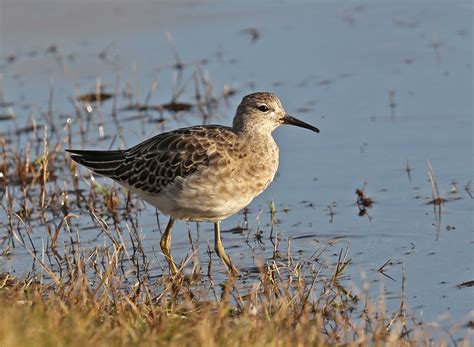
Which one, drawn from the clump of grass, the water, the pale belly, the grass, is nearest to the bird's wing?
the pale belly

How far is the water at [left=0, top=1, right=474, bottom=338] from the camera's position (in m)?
9.31

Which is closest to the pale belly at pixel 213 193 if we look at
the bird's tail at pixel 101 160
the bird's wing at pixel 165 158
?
the bird's wing at pixel 165 158

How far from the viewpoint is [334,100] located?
1304cm

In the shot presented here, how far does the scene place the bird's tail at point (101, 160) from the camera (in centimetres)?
967

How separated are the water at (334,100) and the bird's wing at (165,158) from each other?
674mm

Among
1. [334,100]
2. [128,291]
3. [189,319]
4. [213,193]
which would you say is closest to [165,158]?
[213,193]

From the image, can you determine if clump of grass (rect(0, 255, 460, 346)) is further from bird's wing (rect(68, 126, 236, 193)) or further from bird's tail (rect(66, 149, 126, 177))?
bird's tail (rect(66, 149, 126, 177))

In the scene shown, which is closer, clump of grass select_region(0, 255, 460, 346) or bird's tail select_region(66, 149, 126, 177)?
clump of grass select_region(0, 255, 460, 346)

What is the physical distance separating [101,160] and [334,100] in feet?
13.5

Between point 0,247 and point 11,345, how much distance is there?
4.37 m

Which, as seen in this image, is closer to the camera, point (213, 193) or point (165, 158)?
point (213, 193)

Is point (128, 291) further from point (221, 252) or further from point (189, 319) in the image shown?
point (189, 319)

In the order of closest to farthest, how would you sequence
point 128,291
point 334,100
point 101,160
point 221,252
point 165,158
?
point 128,291, point 221,252, point 165,158, point 101,160, point 334,100

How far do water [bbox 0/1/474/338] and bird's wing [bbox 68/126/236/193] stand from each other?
674 mm
